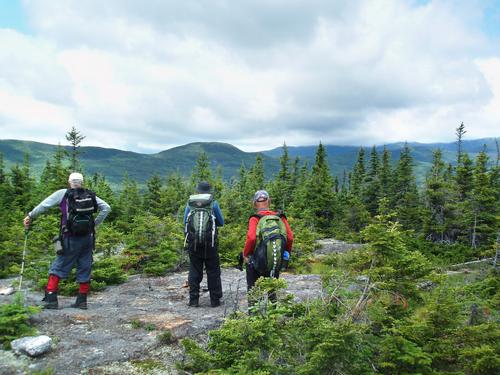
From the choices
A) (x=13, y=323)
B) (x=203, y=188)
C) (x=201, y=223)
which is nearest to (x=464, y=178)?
(x=203, y=188)

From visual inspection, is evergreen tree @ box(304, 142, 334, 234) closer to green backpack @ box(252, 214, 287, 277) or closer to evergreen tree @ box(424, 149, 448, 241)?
evergreen tree @ box(424, 149, 448, 241)

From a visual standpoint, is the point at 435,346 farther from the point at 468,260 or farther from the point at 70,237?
the point at 468,260

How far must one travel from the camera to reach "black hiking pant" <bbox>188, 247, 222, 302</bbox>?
7.25 meters

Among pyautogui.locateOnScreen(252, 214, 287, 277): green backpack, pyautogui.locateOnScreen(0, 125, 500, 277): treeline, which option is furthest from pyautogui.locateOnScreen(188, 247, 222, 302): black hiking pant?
pyautogui.locateOnScreen(0, 125, 500, 277): treeline

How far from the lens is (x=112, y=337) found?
220 inches

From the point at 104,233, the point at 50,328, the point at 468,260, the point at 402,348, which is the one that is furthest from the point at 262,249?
the point at 468,260

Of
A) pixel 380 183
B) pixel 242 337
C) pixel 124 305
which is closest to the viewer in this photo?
pixel 242 337

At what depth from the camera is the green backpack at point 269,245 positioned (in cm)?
570

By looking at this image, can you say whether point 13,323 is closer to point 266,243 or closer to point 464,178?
point 266,243

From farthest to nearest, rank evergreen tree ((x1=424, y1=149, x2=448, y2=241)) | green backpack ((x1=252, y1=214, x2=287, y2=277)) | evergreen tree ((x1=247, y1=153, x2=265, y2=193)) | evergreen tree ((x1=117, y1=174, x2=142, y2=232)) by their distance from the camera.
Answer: evergreen tree ((x1=247, y1=153, x2=265, y2=193)), evergreen tree ((x1=117, y1=174, x2=142, y2=232)), evergreen tree ((x1=424, y1=149, x2=448, y2=241)), green backpack ((x1=252, y1=214, x2=287, y2=277))

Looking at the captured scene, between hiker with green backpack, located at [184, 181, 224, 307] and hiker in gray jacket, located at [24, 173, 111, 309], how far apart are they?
1.84 metres

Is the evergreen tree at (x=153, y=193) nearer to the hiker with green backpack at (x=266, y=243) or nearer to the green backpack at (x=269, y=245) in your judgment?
the hiker with green backpack at (x=266, y=243)

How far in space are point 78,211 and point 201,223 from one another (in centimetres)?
224

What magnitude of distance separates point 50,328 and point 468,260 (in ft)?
75.9
